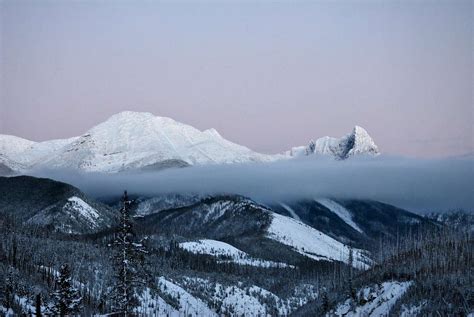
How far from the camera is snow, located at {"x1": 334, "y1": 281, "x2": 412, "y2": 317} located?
428ft

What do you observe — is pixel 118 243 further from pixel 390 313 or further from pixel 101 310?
pixel 101 310

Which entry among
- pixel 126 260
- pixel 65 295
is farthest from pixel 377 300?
pixel 65 295

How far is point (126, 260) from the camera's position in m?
59.4

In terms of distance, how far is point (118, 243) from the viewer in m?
59.1

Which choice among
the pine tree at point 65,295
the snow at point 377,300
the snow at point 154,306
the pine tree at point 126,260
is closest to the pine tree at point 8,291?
the snow at point 154,306

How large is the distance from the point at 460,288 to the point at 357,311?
2581cm

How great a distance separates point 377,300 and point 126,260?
88743 mm

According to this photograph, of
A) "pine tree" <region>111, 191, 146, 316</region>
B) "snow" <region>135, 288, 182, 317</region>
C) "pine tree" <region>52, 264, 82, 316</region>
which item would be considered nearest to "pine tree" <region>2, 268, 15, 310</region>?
"snow" <region>135, 288, 182, 317</region>

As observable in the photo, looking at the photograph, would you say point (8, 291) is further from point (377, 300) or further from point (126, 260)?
point (126, 260)

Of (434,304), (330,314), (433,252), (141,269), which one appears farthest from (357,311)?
(141,269)

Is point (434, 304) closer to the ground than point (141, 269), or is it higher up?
closer to the ground

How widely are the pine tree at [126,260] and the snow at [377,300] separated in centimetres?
7901

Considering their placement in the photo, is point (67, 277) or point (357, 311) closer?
point (67, 277)

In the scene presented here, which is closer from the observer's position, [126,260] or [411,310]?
[126,260]
